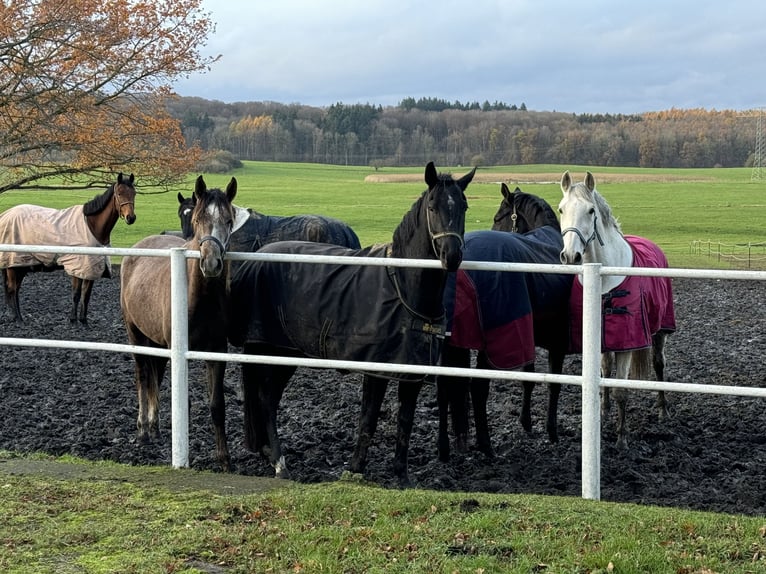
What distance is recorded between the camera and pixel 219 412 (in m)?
6.12

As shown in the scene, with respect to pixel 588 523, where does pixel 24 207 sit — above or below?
above

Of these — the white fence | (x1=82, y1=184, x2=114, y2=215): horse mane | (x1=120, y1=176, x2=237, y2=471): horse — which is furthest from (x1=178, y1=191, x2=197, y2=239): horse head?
(x1=82, y1=184, x2=114, y2=215): horse mane

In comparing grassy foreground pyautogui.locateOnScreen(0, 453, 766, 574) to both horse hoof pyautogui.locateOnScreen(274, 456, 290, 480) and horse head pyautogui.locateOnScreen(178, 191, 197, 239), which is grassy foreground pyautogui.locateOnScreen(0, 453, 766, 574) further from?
horse head pyautogui.locateOnScreen(178, 191, 197, 239)

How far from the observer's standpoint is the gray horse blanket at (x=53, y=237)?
13.5m

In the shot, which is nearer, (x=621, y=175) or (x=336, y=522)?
(x=336, y=522)

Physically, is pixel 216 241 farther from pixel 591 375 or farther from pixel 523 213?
pixel 523 213

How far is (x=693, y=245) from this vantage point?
94.1 feet

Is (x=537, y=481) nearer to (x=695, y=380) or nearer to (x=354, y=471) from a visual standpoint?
(x=354, y=471)

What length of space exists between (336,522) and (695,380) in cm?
596

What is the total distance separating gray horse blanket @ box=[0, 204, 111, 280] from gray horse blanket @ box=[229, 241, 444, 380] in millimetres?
7904

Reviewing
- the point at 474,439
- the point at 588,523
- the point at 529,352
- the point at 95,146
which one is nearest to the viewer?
the point at 588,523

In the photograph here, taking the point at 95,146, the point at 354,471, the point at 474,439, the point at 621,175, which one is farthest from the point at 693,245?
the point at 621,175

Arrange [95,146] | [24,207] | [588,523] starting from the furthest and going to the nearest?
[95,146] → [24,207] → [588,523]

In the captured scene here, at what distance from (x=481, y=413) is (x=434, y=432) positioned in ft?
2.04
